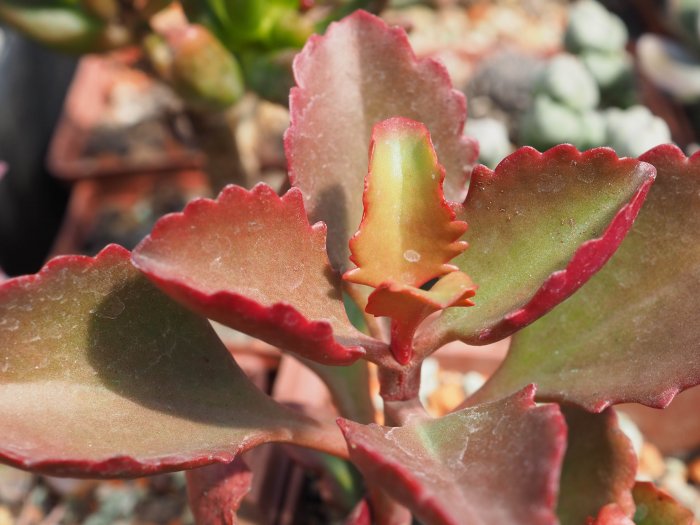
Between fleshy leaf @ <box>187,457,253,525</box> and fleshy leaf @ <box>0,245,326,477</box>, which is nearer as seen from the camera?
fleshy leaf @ <box>0,245,326,477</box>

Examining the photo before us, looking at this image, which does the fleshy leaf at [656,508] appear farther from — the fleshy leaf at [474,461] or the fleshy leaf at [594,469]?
the fleshy leaf at [474,461]

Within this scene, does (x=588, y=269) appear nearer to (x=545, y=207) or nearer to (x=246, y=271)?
(x=545, y=207)

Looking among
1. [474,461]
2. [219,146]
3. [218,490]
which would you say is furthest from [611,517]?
[219,146]

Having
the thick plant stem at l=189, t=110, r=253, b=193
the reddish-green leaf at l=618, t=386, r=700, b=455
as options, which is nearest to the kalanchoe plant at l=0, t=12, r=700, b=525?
the reddish-green leaf at l=618, t=386, r=700, b=455

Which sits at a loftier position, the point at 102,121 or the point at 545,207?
the point at 545,207

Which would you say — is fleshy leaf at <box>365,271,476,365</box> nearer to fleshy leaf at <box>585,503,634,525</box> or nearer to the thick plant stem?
fleshy leaf at <box>585,503,634,525</box>

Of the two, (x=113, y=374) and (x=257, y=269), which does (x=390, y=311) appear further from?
(x=113, y=374)

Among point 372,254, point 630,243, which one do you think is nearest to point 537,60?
point 630,243
